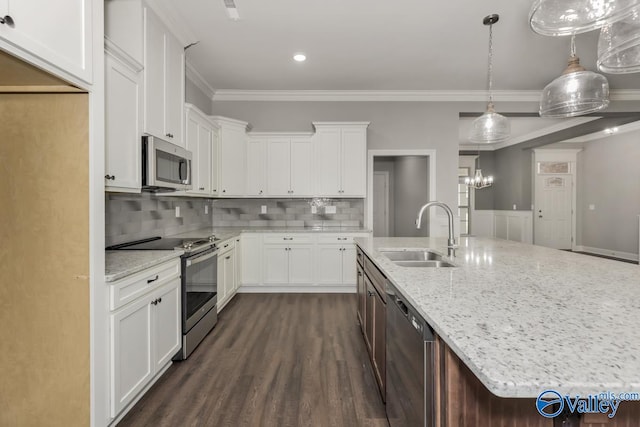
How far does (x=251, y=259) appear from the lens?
4234mm

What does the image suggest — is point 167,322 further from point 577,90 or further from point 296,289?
point 577,90

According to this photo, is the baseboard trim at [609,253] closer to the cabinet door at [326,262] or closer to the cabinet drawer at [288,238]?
the cabinet door at [326,262]

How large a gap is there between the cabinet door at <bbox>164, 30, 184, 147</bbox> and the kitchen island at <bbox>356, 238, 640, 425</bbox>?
90.9 inches

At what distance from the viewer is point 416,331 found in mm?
1102

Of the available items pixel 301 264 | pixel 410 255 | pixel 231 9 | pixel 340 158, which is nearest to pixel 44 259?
pixel 410 255

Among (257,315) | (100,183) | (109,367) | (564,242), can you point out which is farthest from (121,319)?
(564,242)

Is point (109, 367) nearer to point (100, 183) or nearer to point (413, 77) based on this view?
point (100, 183)

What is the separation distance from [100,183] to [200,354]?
1648mm

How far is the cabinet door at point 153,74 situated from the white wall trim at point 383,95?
6.65ft

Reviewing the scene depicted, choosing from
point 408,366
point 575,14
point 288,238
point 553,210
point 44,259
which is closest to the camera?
point 408,366

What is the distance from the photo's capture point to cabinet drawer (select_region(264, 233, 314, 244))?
13.8 ft

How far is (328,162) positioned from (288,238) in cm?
123

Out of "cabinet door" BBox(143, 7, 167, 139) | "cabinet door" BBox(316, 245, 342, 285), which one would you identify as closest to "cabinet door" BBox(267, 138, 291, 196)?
"cabinet door" BBox(316, 245, 342, 285)

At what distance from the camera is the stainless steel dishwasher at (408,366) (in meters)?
0.99
